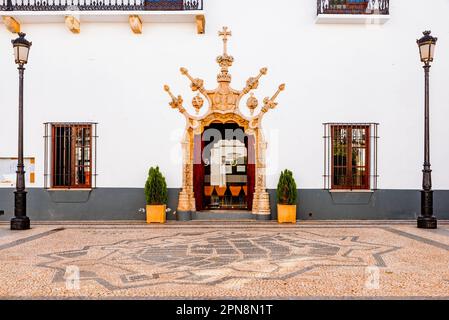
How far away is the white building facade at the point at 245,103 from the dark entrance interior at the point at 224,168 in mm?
1093

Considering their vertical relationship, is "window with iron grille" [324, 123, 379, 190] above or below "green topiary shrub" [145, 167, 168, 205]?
above

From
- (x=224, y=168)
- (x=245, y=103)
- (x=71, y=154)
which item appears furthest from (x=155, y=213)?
(x=245, y=103)

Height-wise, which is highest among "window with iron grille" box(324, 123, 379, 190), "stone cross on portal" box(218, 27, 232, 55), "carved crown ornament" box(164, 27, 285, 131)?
"stone cross on portal" box(218, 27, 232, 55)

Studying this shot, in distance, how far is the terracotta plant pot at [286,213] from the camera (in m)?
12.1

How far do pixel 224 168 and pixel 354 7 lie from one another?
6.28 m

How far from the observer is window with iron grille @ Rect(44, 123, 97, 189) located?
504 inches

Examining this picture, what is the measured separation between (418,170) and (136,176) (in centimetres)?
823

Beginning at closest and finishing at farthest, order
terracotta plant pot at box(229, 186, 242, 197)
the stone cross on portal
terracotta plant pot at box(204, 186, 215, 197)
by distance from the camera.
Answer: the stone cross on portal, terracotta plant pot at box(204, 186, 215, 197), terracotta plant pot at box(229, 186, 242, 197)

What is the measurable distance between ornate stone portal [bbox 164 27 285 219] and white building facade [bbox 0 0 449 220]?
0.21m

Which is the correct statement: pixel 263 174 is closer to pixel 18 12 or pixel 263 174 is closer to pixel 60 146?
pixel 60 146

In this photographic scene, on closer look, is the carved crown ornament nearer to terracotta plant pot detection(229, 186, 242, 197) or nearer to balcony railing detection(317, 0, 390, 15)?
terracotta plant pot detection(229, 186, 242, 197)

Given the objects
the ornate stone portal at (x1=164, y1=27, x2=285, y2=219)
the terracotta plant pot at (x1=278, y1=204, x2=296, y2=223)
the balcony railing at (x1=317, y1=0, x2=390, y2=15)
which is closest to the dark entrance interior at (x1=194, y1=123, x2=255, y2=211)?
the ornate stone portal at (x1=164, y1=27, x2=285, y2=219)

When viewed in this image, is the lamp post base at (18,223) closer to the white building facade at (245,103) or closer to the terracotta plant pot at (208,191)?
the white building facade at (245,103)

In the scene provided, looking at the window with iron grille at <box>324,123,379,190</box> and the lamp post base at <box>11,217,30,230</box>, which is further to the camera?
the window with iron grille at <box>324,123,379,190</box>
